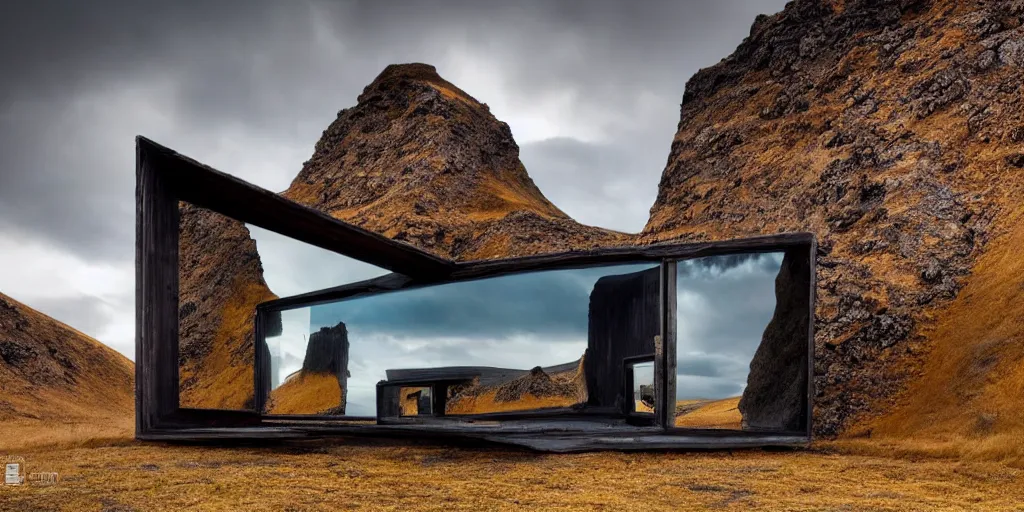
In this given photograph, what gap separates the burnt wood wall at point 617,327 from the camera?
14469 mm

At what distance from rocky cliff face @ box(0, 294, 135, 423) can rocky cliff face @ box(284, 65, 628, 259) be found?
11.4m

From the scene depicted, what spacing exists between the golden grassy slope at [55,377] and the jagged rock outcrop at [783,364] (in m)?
14.5

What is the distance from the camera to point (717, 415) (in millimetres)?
15562

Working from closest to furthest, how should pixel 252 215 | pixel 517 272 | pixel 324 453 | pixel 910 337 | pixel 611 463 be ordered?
pixel 611 463 < pixel 324 453 < pixel 252 215 < pixel 517 272 < pixel 910 337

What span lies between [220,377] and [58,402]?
30.6 ft

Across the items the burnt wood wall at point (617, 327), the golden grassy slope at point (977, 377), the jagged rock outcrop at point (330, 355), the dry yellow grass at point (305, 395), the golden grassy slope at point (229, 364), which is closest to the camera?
the golden grassy slope at point (977, 377)

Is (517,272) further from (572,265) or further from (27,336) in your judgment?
(27,336)

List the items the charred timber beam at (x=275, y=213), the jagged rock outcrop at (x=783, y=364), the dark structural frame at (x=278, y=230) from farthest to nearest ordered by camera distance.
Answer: the jagged rock outcrop at (x=783, y=364), the charred timber beam at (x=275, y=213), the dark structural frame at (x=278, y=230)

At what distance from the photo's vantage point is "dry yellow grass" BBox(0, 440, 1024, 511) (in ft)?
20.3

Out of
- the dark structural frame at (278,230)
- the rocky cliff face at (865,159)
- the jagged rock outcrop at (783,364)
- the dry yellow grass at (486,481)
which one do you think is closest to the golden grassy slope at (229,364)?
the rocky cliff face at (865,159)

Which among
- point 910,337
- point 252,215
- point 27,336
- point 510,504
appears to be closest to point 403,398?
point 252,215

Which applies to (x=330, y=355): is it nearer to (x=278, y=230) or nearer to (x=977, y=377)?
(x=278, y=230)

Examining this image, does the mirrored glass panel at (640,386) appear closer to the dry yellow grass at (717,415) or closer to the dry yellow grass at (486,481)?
the dry yellow grass at (717,415)

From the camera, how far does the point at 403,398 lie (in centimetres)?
1686
